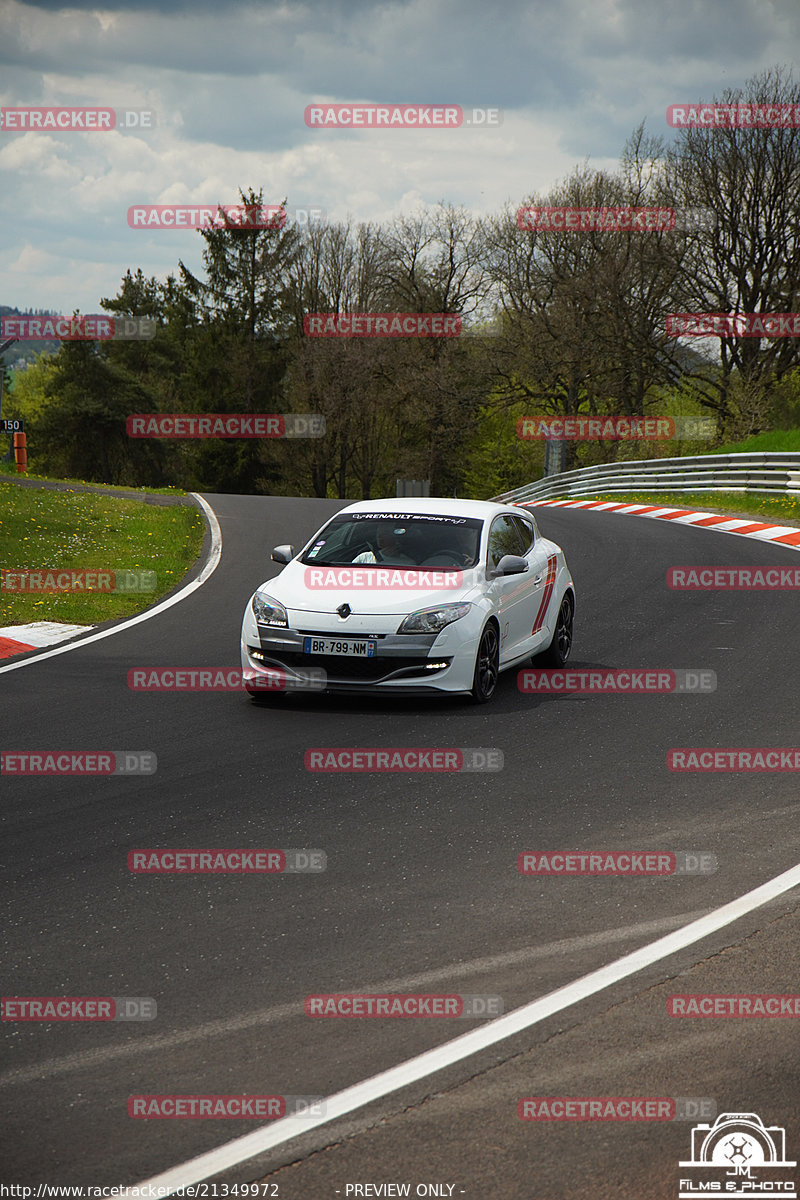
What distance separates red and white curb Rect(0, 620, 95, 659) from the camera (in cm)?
1184

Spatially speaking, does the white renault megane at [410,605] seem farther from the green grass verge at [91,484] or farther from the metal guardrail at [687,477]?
the green grass verge at [91,484]

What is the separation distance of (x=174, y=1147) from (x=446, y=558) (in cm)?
715

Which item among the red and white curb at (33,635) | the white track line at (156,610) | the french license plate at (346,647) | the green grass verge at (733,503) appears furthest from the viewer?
the green grass verge at (733,503)

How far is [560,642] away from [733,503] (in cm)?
1838

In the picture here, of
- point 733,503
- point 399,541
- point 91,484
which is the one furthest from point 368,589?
point 91,484

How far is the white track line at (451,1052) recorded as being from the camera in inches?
134

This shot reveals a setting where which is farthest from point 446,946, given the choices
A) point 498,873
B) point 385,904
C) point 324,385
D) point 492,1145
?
point 324,385

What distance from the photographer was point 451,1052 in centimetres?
400

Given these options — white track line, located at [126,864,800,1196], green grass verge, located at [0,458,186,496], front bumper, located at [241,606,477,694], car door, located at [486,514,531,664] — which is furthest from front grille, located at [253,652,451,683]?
green grass verge, located at [0,458,186,496]

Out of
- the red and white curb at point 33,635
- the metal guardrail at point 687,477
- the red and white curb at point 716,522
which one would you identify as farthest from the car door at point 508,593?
the metal guardrail at point 687,477

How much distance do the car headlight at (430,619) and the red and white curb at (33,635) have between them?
4.32 meters

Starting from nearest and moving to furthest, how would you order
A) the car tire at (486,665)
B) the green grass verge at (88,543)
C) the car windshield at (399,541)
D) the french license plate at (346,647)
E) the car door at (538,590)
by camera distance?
1. the french license plate at (346,647)
2. the car tire at (486,665)
3. the car windshield at (399,541)
4. the car door at (538,590)
5. the green grass verge at (88,543)

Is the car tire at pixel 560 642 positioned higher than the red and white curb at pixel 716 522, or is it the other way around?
the red and white curb at pixel 716 522

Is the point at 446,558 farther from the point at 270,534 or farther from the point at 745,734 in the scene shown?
the point at 270,534
